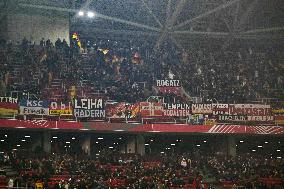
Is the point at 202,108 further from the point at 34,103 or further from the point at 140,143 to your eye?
the point at 34,103

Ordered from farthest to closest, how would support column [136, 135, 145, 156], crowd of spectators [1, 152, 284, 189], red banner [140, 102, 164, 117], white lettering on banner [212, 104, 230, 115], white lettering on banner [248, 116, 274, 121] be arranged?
1. support column [136, 135, 145, 156]
2. white lettering on banner [248, 116, 274, 121]
3. white lettering on banner [212, 104, 230, 115]
4. red banner [140, 102, 164, 117]
5. crowd of spectators [1, 152, 284, 189]

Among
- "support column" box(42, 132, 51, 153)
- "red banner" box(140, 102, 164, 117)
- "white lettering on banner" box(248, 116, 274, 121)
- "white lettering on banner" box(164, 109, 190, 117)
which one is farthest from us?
"white lettering on banner" box(248, 116, 274, 121)

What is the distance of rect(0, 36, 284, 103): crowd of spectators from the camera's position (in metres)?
35.0

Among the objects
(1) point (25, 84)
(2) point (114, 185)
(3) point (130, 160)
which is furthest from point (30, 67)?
(2) point (114, 185)

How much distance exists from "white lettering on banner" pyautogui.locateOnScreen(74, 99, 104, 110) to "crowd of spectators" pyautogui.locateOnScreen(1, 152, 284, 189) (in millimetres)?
2972

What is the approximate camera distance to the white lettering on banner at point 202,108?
34.2 m

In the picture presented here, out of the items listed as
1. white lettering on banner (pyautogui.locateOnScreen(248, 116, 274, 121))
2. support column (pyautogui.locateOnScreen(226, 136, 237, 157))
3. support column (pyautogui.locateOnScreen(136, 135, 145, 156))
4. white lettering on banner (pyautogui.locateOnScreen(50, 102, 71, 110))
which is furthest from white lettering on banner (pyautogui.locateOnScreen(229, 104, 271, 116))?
white lettering on banner (pyautogui.locateOnScreen(50, 102, 71, 110))

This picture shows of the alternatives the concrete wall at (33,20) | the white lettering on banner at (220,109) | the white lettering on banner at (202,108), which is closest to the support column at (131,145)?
the white lettering on banner at (202,108)

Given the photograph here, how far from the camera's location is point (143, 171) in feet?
97.3

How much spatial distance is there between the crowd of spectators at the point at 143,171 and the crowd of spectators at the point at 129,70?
432 cm

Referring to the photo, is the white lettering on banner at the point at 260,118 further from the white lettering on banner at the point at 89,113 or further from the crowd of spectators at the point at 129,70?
the white lettering on banner at the point at 89,113

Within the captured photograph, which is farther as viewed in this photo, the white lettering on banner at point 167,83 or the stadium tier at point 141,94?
the white lettering on banner at point 167,83

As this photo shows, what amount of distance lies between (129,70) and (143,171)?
1120 centimetres

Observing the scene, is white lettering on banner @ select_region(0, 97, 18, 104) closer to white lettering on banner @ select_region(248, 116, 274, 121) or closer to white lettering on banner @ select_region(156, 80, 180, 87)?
white lettering on banner @ select_region(156, 80, 180, 87)
